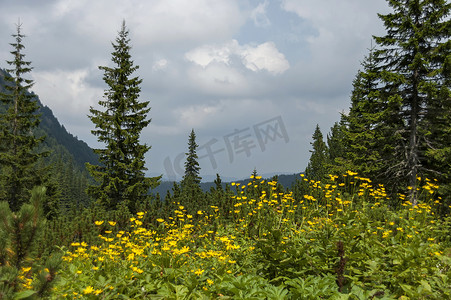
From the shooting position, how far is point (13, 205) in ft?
61.6

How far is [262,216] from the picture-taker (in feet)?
18.5

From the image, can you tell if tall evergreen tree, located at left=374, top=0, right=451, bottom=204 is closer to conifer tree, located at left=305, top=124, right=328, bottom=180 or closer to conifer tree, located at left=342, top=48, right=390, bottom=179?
conifer tree, located at left=342, top=48, right=390, bottom=179

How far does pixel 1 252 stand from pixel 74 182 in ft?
311

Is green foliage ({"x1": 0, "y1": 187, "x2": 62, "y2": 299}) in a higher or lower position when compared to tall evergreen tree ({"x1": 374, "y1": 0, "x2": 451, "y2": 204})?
lower

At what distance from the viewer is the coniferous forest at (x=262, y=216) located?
3.06 metres

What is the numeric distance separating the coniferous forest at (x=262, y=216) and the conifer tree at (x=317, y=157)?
7795 millimetres

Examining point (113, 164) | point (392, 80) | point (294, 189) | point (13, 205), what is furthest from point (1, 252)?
point (13, 205)

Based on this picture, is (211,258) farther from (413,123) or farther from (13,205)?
(13,205)

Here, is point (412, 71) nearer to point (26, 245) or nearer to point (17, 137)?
point (26, 245)

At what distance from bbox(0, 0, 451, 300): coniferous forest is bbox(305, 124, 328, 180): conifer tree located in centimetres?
779

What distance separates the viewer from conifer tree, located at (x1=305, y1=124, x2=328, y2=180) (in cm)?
2400

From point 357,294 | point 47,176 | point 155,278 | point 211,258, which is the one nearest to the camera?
point 357,294

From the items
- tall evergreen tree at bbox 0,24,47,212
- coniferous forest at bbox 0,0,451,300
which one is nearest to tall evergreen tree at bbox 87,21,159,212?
coniferous forest at bbox 0,0,451,300

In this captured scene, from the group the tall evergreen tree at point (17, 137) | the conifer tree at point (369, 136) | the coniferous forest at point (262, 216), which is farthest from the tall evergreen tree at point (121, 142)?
the conifer tree at point (369, 136)
